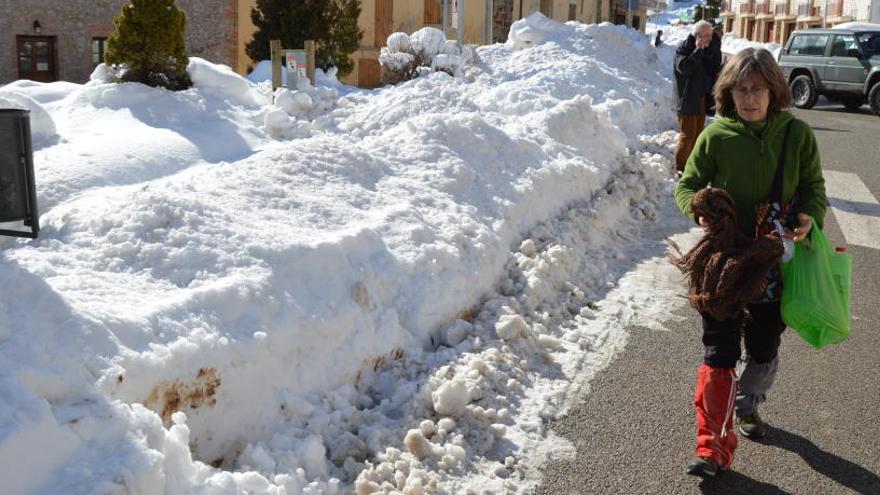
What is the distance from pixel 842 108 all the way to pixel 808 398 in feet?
70.7

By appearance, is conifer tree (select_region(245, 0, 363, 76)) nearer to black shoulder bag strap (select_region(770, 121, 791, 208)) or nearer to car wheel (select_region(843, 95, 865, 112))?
car wheel (select_region(843, 95, 865, 112))

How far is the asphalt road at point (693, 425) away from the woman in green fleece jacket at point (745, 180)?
0.24 m

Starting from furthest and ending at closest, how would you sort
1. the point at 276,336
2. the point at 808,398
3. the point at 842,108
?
the point at 842,108 < the point at 808,398 < the point at 276,336

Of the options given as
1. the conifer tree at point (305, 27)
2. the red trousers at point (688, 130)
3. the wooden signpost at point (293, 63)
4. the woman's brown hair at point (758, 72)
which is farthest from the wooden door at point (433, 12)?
the woman's brown hair at point (758, 72)

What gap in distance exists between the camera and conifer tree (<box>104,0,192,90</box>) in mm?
11820

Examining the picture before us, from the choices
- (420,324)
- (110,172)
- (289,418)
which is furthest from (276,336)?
(110,172)

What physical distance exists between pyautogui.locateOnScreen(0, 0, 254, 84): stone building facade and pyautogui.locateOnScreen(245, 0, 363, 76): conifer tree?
6.71 ft

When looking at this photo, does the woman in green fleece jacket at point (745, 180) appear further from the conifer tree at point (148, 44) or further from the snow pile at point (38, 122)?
the conifer tree at point (148, 44)

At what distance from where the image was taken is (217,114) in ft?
37.0

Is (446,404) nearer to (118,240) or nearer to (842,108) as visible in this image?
(118,240)

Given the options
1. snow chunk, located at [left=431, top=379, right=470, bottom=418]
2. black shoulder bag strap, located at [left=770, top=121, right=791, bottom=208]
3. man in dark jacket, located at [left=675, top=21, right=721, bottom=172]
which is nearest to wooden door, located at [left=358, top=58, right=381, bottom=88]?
man in dark jacket, located at [left=675, top=21, right=721, bottom=172]

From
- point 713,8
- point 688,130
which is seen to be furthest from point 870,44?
point 713,8

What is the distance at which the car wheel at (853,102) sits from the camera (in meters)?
22.7

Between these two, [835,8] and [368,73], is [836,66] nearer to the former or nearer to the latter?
[368,73]
